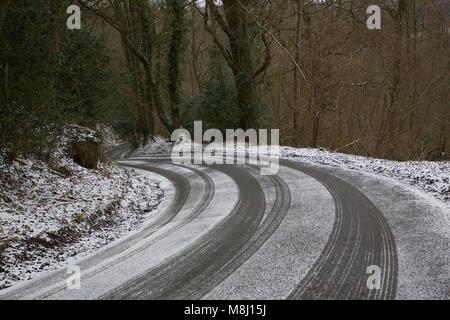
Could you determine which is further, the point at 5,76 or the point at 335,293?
the point at 5,76

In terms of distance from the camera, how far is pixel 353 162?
11578mm

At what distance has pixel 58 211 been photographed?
24.6 ft

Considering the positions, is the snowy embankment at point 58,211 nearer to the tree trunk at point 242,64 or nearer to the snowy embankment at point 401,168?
the snowy embankment at point 401,168

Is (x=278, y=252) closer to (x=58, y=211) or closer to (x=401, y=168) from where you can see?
(x=58, y=211)

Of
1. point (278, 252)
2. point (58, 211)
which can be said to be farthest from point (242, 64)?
point (278, 252)

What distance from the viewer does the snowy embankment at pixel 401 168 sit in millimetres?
7887

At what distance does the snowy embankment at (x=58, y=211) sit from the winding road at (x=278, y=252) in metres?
0.51

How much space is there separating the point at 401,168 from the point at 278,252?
19.2 feet

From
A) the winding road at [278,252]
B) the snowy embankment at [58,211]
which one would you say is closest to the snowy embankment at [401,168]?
the winding road at [278,252]

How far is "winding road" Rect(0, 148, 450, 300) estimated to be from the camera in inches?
169

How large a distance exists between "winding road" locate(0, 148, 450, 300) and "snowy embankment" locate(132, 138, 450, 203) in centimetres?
56

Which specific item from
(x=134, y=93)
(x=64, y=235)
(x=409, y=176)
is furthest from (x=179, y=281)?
(x=134, y=93)
